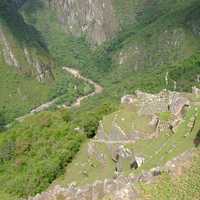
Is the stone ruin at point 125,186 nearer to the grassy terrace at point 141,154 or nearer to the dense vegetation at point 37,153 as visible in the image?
the grassy terrace at point 141,154

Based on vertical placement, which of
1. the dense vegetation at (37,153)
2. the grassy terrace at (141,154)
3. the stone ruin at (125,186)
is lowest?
the dense vegetation at (37,153)

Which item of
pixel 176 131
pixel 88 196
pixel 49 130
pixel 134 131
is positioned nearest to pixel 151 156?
pixel 176 131

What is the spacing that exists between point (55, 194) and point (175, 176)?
10.3 metres

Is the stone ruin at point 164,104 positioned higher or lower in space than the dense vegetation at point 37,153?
higher

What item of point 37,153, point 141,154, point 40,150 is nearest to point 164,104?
point 141,154

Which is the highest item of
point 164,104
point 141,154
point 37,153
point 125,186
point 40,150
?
point 125,186

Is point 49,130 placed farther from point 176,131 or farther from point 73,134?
point 176,131

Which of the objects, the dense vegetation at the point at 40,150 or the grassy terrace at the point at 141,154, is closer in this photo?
the grassy terrace at the point at 141,154

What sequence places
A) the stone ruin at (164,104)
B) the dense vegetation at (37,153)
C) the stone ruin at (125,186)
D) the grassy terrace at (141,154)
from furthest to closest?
the dense vegetation at (37,153) < the stone ruin at (164,104) < the grassy terrace at (141,154) < the stone ruin at (125,186)

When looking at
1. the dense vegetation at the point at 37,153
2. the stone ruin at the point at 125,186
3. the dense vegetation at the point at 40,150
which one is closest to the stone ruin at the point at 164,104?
the dense vegetation at the point at 40,150

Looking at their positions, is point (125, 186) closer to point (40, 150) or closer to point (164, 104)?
point (164, 104)

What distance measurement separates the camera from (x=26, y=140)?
3073 inches

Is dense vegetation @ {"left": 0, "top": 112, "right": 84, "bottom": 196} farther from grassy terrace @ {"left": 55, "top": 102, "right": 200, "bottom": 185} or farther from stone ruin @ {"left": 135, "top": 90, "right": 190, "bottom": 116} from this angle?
stone ruin @ {"left": 135, "top": 90, "right": 190, "bottom": 116}

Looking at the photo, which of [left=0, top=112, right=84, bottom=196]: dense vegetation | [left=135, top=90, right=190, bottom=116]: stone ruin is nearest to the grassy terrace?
[left=0, top=112, right=84, bottom=196]: dense vegetation
